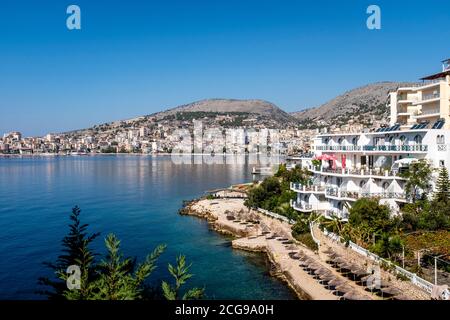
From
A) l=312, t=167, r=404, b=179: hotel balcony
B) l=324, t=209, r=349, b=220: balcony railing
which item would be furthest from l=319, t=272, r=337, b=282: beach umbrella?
l=312, t=167, r=404, b=179: hotel balcony

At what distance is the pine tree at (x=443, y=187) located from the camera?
21.7m

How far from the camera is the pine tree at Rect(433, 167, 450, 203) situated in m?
21.7

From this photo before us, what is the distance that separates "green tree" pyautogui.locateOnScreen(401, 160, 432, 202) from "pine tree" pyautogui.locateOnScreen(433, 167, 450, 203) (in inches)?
20.5

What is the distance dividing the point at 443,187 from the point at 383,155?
4.20 meters

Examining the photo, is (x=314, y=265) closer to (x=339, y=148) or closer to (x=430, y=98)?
(x=339, y=148)

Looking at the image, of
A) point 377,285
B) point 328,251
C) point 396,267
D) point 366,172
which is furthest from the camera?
point 366,172

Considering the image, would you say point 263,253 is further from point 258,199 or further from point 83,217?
point 83,217

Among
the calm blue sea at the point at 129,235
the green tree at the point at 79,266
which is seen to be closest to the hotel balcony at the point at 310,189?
the calm blue sea at the point at 129,235

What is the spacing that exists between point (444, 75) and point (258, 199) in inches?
724

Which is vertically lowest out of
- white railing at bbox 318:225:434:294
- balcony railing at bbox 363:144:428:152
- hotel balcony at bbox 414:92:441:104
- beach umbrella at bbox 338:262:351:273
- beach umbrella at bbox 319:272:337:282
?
beach umbrella at bbox 319:272:337:282

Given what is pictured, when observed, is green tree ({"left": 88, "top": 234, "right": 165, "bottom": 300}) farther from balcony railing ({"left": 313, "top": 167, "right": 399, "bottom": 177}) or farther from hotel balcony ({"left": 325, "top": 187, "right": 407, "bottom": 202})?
balcony railing ({"left": 313, "top": 167, "right": 399, "bottom": 177})

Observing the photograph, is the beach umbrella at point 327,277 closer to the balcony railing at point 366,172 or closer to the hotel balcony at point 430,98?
the balcony railing at point 366,172

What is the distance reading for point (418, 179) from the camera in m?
21.7

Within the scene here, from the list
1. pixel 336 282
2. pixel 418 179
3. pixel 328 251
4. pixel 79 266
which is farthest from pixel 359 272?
pixel 79 266
